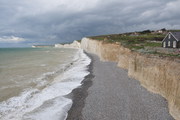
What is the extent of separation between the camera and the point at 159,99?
10180 mm

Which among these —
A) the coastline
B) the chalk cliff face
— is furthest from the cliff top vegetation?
the coastline

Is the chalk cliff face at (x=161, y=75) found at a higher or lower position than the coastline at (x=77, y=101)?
Result: higher

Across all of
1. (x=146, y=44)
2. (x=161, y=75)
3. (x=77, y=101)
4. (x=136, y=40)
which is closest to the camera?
(x=161, y=75)

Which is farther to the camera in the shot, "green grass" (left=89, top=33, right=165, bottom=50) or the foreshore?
"green grass" (left=89, top=33, right=165, bottom=50)

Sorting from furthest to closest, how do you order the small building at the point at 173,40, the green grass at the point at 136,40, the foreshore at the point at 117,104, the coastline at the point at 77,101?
the small building at the point at 173,40, the green grass at the point at 136,40, the coastline at the point at 77,101, the foreshore at the point at 117,104

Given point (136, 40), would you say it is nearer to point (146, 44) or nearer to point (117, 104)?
point (146, 44)

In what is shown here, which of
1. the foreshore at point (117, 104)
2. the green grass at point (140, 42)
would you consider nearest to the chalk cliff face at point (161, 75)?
the foreshore at point (117, 104)

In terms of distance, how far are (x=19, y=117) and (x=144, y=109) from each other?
7.22 meters

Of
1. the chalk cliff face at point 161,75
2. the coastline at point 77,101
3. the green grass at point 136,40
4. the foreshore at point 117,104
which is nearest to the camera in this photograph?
the chalk cliff face at point 161,75

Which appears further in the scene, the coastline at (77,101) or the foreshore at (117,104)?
the coastline at (77,101)


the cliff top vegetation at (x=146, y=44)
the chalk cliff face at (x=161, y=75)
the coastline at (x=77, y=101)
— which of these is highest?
the cliff top vegetation at (x=146, y=44)

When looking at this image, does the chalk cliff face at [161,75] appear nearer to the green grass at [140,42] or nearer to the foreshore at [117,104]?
the foreshore at [117,104]

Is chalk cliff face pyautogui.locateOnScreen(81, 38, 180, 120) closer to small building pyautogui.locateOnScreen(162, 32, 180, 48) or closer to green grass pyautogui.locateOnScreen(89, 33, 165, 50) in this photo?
green grass pyautogui.locateOnScreen(89, 33, 165, 50)

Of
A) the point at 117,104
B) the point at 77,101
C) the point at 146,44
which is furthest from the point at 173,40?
the point at 77,101
